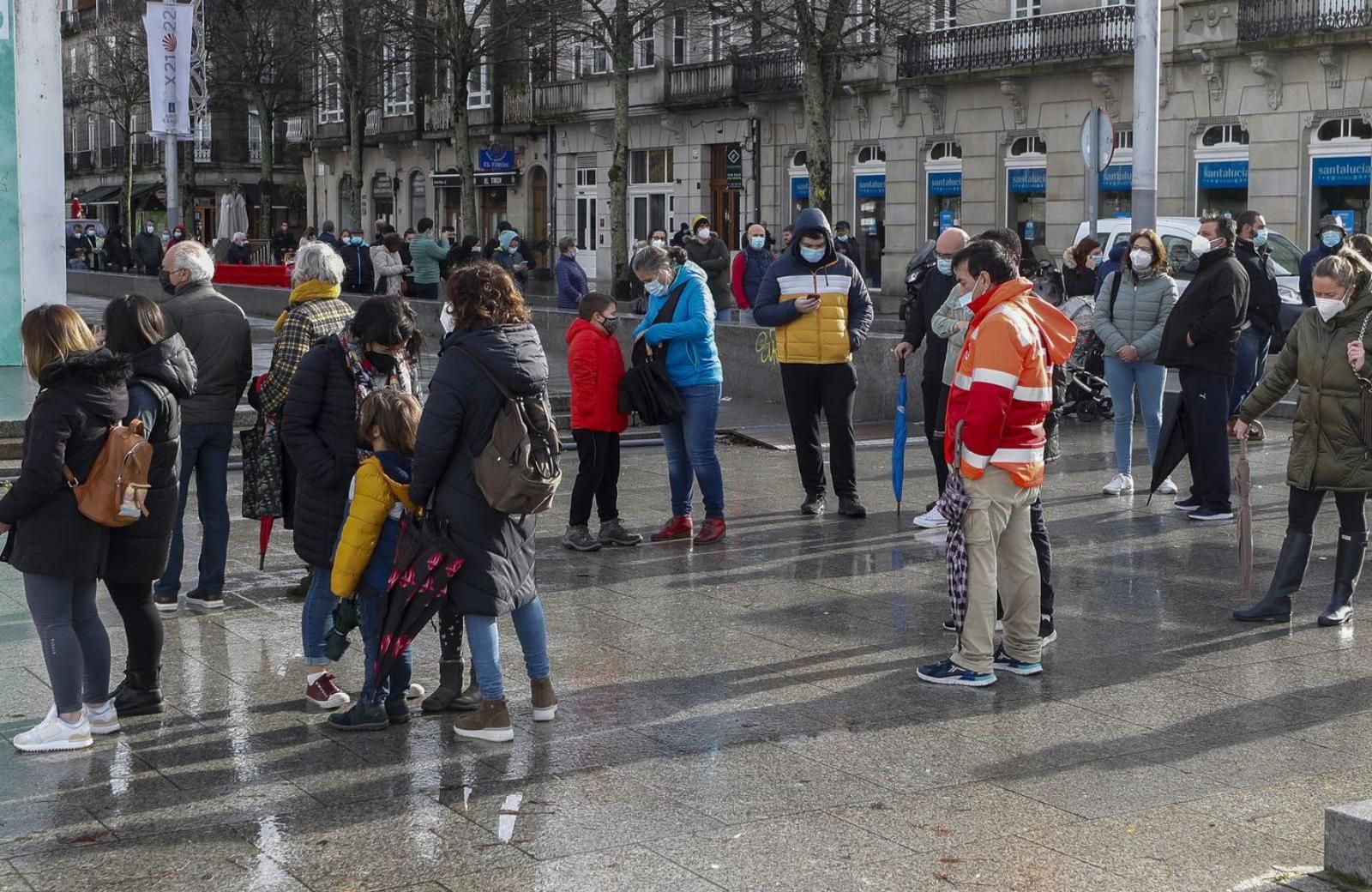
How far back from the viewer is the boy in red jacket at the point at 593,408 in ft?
33.6

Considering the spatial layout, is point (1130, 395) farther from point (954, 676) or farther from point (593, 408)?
point (954, 676)

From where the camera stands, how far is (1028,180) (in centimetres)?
3672

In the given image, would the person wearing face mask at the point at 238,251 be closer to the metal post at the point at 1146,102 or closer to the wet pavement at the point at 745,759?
the metal post at the point at 1146,102

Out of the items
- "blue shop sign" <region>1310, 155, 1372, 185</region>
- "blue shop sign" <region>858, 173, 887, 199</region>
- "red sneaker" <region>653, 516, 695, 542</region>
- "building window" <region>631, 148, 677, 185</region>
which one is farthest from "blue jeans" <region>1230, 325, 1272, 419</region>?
"building window" <region>631, 148, 677, 185</region>

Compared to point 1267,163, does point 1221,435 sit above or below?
below

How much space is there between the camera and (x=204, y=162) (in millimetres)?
76438

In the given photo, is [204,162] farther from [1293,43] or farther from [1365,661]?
[1365,661]

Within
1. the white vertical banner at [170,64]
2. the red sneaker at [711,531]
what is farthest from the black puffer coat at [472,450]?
the white vertical banner at [170,64]

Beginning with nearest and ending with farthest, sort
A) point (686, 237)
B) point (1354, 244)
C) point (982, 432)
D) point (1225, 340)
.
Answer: point (982, 432), point (1225, 340), point (1354, 244), point (686, 237)

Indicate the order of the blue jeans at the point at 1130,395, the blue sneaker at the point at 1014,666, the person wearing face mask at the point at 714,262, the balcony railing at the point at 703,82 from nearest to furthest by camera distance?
the blue sneaker at the point at 1014,666
the blue jeans at the point at 1130,395
the person wearing face mask at the point at 714,262
the balcony railing at the point at 703,82

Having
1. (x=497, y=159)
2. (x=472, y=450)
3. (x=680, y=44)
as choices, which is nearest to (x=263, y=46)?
(x=497, y=159)

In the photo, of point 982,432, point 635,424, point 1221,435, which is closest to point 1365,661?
point 982,432

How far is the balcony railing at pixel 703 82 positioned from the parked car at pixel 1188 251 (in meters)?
21.3

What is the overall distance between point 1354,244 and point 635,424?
22.2 feet
